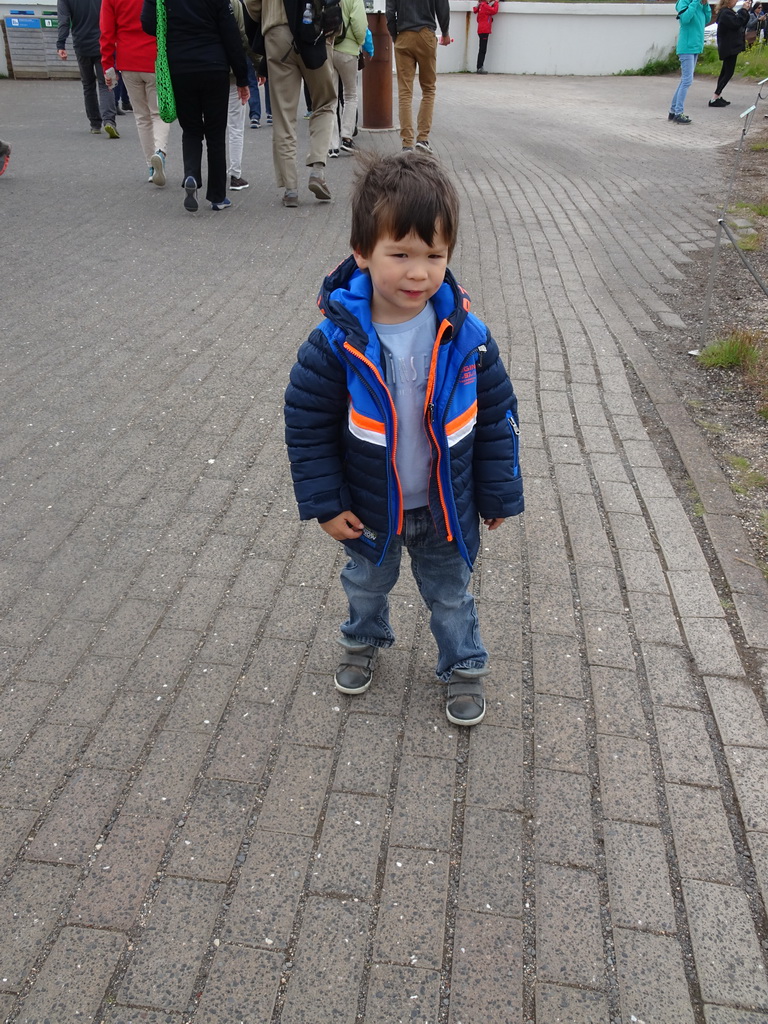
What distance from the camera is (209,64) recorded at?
24.1 feet

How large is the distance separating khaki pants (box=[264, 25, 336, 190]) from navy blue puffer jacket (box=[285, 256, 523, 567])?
21.1 feet

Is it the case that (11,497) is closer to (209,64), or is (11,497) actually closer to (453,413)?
(453,413)

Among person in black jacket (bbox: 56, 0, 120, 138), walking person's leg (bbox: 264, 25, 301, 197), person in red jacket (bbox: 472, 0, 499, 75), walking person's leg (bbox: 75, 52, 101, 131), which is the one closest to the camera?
walking person's leg (bbox: 264, 25, 301, 197)

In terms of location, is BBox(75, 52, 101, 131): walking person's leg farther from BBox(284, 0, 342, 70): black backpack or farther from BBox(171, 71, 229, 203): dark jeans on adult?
BBox(284, 0, 342, 70): black backpack

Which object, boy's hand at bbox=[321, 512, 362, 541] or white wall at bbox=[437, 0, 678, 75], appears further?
white wall at bbox=[437, 0, 678, 75]

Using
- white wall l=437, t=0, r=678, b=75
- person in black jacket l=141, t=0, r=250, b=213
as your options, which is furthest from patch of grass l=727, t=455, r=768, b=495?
white wall l=437, t=0, r=678, b=75

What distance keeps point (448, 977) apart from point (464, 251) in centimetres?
627

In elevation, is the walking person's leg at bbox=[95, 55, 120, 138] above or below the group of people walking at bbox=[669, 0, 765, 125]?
below

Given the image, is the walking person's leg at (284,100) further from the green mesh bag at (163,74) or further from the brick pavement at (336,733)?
the brick pavement at (336,733)

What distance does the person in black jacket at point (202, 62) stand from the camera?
720cm

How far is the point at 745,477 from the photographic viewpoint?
159 inches

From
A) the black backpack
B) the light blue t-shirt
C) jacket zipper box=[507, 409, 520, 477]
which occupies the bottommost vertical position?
jacket zipper box=[507, 409, 520, 477]

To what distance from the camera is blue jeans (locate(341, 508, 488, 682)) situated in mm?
2496

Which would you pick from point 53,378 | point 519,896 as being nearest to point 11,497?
point 53,378
